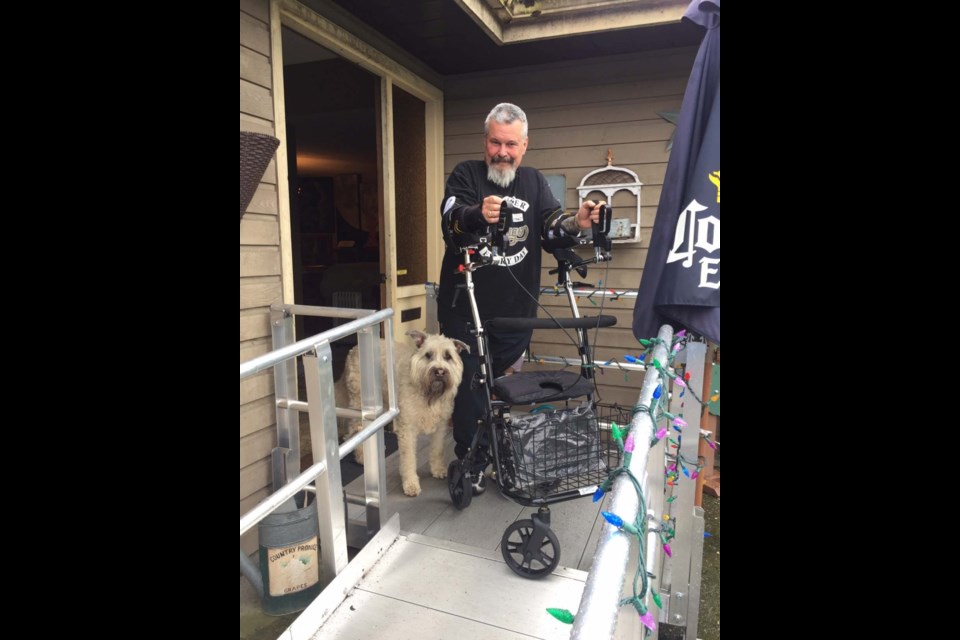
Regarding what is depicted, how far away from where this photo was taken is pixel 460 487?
2984mm

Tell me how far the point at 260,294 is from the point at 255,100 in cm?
102

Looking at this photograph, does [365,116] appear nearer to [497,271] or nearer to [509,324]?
[497,271]

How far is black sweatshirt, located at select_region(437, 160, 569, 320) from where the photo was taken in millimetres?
2982

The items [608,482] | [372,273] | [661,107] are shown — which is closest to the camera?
[608,482]

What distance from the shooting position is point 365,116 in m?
5.83

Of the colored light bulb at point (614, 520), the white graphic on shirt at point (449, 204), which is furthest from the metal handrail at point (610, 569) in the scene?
the white graphic on shirt at point (449, 204)

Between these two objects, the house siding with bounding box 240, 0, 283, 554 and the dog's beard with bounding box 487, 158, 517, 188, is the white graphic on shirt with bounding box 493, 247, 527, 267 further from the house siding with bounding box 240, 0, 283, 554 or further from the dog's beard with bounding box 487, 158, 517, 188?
the house siding with bounding box 240, 0, 283, 554

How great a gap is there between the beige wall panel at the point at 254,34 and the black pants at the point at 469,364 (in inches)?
69.4

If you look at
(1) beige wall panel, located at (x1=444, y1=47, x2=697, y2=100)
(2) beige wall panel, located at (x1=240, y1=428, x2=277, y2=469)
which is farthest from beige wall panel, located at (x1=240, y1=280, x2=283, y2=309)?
(1) beige wall panel, located at (x1=444, y1=47, x2=697, y2=100)

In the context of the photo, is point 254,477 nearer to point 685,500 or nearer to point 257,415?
point 257,415
